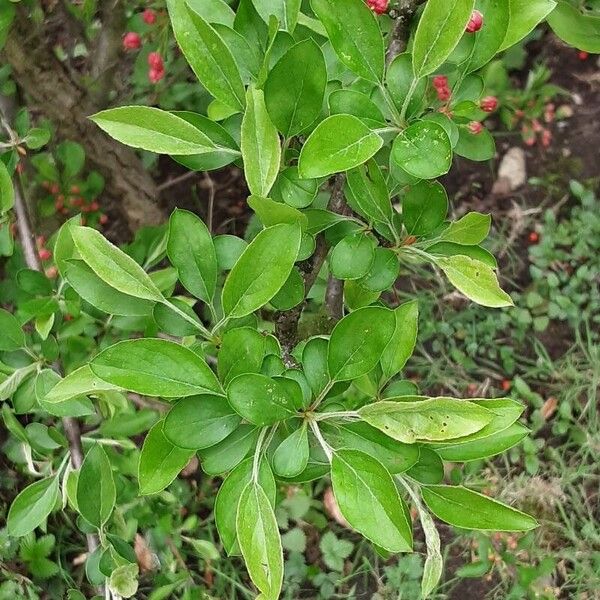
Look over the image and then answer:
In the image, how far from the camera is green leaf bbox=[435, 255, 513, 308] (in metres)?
0.67

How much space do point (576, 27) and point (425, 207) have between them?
31 cm

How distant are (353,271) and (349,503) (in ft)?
0.69

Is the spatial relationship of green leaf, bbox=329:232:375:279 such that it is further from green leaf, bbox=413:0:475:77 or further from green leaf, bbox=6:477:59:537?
green leaf, bbox=6:477:59:537

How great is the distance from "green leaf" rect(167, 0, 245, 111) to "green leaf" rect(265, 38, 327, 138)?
0.05m

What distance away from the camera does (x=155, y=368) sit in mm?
589

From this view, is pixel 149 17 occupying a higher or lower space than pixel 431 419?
higher

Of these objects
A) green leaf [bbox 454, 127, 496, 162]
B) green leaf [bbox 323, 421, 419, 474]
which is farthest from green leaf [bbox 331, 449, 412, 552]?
green leaf [bbox 454, 127, 496, 162]

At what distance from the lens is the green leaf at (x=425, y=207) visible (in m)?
0.69

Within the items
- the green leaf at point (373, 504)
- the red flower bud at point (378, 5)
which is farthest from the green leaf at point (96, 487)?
the red flower bud at point (378, 5)

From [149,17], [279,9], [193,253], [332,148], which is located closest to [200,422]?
[193,253]

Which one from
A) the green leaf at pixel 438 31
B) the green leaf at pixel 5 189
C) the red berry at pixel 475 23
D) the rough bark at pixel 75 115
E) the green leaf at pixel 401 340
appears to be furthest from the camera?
the rough bark at pixel 75 115

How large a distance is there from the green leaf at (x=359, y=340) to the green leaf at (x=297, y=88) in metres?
0.17

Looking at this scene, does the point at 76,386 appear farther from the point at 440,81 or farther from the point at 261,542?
the point at 440,81

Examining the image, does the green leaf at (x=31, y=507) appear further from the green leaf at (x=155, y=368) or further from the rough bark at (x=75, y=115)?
the rough bark at (x=75, y=115)
